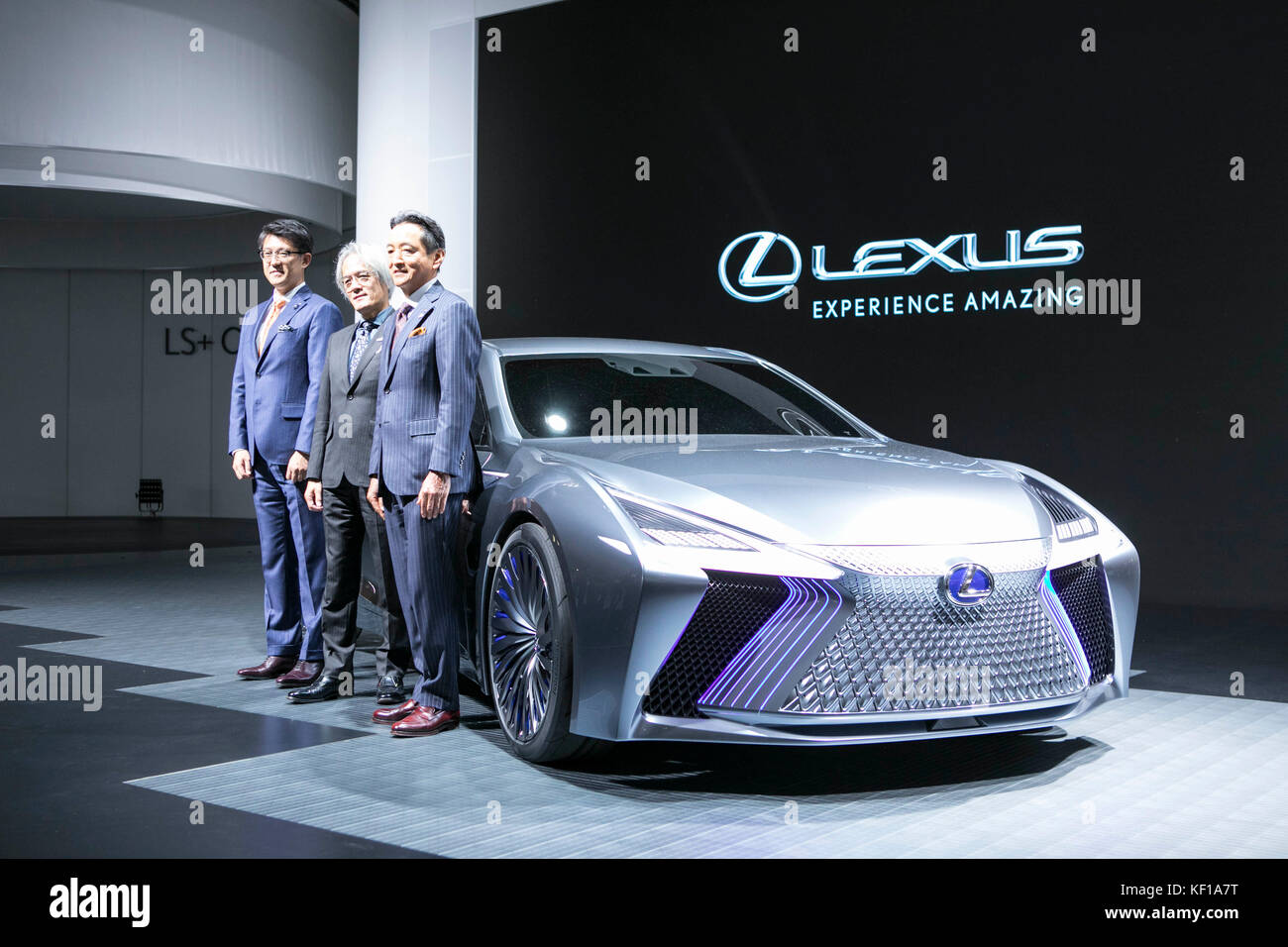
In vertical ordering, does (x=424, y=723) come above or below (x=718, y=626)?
below

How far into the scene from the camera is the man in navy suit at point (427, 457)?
157 inches

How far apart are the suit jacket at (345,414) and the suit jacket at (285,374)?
0.31 meters

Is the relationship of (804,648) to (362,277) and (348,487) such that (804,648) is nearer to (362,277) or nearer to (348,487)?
(348,487)

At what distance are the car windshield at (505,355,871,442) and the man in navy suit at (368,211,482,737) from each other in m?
0.28

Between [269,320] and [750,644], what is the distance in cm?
298

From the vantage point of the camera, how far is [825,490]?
11.1 feet

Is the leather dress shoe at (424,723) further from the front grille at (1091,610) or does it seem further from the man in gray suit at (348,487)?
the front grille at (1091,610)

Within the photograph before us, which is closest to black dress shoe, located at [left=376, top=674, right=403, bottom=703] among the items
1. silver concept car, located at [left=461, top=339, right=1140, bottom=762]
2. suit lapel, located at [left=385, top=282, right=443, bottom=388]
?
silver concept car, located at [left=461, top=339, right=1140, bottom=762]

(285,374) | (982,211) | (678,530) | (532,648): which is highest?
(982,211)

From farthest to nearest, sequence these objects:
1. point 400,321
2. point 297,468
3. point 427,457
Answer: point 297,468
point 400,321
point 427,457

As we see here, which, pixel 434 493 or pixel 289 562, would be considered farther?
pixel 289 562

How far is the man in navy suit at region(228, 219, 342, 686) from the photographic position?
508 centimetres

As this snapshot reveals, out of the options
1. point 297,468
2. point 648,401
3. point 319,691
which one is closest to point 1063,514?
point 648,401

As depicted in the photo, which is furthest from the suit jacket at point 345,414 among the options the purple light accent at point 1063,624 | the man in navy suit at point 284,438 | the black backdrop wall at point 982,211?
the black backdrop wall at point 982,211
